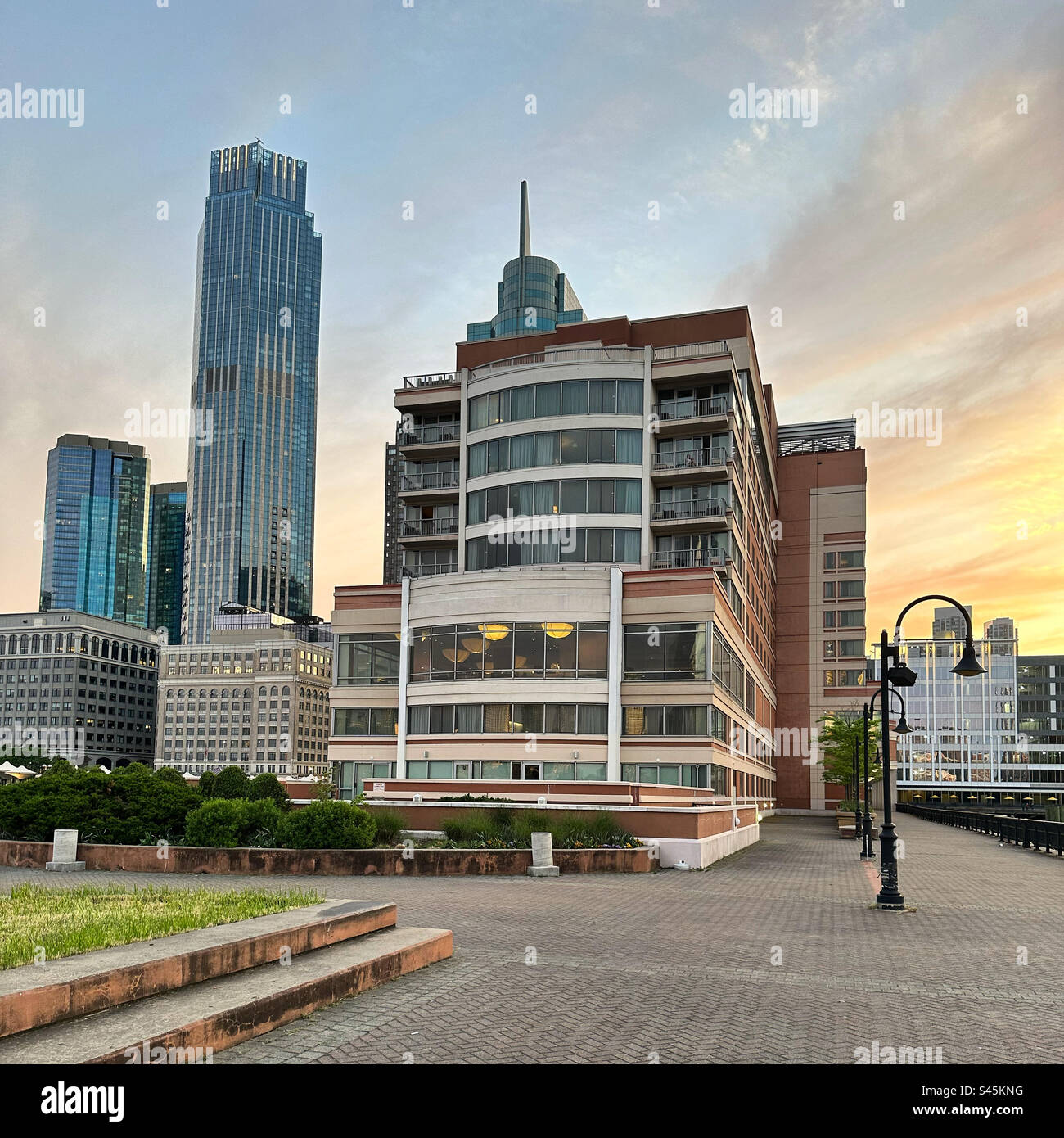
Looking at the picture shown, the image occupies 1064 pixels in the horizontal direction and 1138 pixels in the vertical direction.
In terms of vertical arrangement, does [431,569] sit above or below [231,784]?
above

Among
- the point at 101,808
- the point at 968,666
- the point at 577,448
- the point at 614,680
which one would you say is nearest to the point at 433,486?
the point at 577,448

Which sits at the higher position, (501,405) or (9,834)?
(501,405)

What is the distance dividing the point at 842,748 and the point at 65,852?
6506cm

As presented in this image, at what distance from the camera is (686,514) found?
5678cm

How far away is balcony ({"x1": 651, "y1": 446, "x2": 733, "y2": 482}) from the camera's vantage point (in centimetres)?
5603

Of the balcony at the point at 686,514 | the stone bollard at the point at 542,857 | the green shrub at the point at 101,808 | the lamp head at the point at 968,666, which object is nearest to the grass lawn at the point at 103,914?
the green shrub at the point at 101,808

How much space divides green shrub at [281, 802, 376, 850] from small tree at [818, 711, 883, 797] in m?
53.4

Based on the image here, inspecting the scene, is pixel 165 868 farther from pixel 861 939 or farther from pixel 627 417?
pixel 627 417

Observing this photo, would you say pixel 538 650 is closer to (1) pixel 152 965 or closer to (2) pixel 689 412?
(2) pixel 689 412

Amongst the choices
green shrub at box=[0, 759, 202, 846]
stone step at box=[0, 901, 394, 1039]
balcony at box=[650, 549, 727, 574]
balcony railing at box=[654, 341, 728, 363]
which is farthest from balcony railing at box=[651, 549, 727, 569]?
stone step at box=[0, 901, 394, 1039]

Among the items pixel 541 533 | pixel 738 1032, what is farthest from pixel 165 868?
pixel 541 533

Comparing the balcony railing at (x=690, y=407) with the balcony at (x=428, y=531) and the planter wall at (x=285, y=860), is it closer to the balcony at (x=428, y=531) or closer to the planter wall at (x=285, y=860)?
the balcony at (x=428, y=531)
